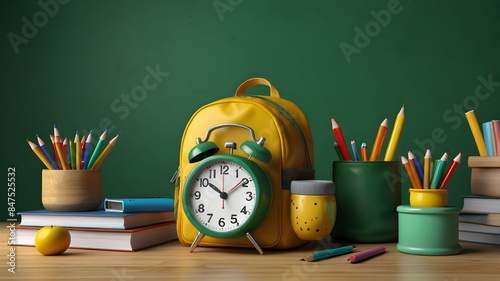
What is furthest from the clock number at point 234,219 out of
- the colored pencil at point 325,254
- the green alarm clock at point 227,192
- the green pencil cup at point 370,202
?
the green pencil cup at point 370,202

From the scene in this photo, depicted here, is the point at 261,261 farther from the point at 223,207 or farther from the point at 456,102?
the point at 456,102

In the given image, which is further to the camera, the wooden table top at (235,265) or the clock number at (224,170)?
the clock number at (224,170)

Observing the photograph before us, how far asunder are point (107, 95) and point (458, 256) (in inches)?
38.3

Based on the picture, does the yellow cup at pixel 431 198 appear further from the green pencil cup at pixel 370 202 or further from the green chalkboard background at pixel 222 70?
the green chalkboard background at pixel 222 70

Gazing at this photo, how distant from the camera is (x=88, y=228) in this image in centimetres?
96

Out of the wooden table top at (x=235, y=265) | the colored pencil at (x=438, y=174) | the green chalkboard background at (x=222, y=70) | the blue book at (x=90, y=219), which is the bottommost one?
the wooden table top at (x=235, y=265)

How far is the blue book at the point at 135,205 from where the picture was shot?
1000 mm

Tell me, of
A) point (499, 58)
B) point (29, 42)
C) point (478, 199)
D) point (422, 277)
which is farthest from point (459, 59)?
point (29, 42)

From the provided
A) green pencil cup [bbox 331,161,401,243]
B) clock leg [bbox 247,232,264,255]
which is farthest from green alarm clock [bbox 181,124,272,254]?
green pencil cup [bbox 331,161,401,243]

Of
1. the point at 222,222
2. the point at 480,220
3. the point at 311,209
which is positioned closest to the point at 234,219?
the point at 222,222

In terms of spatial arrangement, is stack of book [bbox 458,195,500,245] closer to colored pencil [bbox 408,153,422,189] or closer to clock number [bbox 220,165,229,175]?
colored pencil [bbox 408,153,422,189]

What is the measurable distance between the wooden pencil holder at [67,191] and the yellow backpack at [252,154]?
0.62 ft

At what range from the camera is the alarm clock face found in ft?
2.97

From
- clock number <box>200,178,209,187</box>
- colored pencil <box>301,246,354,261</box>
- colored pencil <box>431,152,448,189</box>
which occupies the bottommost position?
colored pencil <box>301,246,354,261</box>
